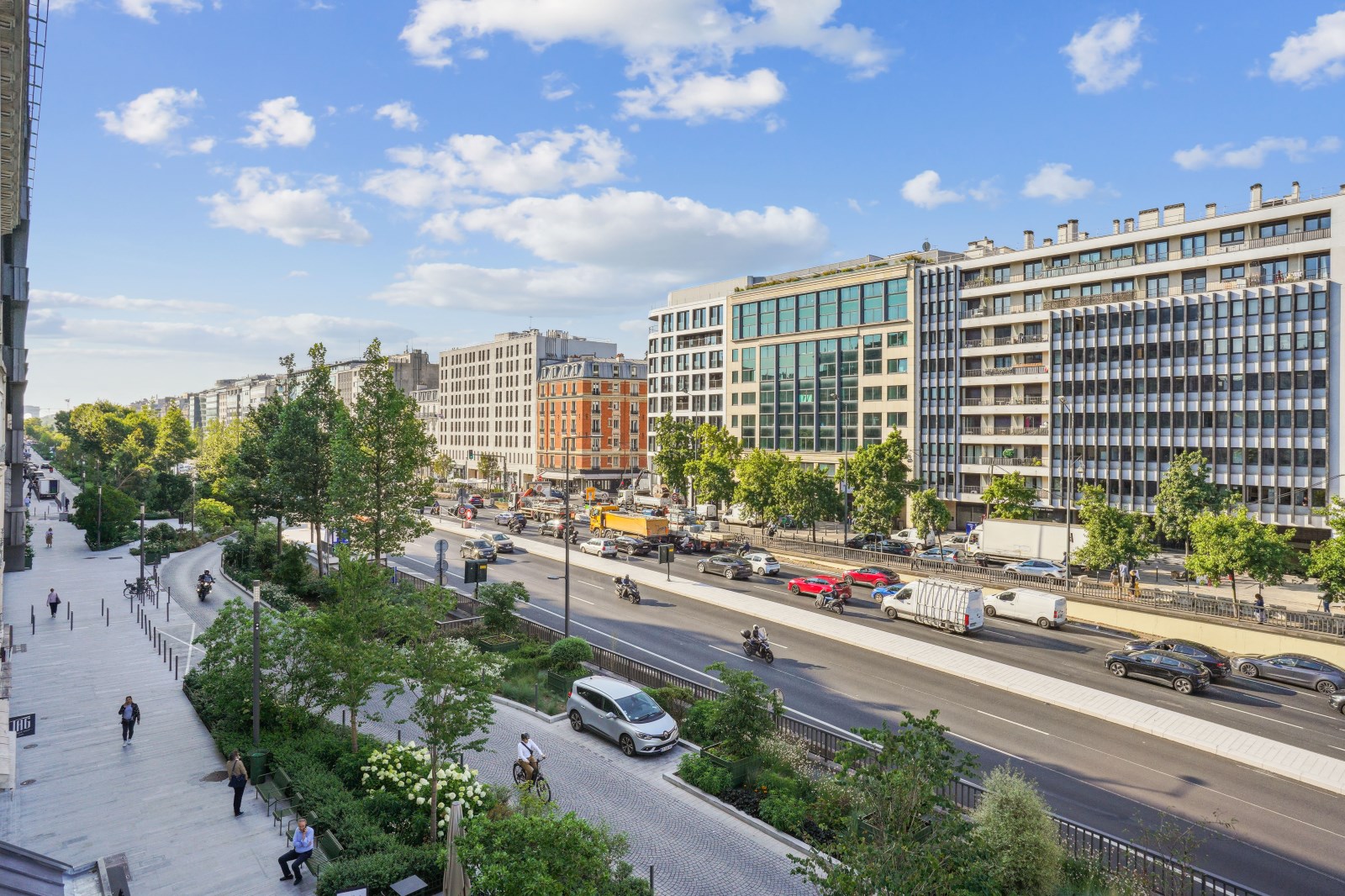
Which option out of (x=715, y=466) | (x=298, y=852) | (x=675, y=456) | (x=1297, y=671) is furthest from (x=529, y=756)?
(x=675, y=456)

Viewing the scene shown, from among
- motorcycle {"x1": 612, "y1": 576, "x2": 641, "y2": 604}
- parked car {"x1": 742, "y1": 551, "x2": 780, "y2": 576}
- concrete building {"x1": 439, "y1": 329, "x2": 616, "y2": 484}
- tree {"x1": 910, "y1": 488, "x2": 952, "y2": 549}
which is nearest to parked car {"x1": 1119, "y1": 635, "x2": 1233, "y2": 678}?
tree {"x1": 910, "y1": 488, "x2": 952, "y2": 549}

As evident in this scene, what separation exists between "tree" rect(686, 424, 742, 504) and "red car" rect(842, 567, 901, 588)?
20.9 metres

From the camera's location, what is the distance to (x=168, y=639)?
106 feet

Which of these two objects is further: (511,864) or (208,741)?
(208,741)

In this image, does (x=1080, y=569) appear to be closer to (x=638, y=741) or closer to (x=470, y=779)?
(x=638, y=741)

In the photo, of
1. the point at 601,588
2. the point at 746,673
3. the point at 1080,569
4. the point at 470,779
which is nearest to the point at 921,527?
the point at 1080,569

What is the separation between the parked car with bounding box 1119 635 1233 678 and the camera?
95.9 ft

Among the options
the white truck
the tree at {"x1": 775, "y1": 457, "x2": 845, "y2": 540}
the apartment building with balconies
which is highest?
the apartment building with balconies

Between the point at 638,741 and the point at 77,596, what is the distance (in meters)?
38.8

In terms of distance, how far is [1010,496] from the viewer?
56.3m

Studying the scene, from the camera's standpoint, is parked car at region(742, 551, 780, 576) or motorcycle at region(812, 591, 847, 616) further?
parked car at region(742, 551, 780, 576)

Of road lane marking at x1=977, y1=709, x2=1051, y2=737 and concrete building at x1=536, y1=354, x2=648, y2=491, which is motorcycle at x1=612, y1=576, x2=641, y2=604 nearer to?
road lane marking at x1=977, y1=709, x2=1051, y2=737

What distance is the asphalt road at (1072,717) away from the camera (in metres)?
17.1

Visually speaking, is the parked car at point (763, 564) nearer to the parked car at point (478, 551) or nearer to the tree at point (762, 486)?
the tree at point (762, 486)
